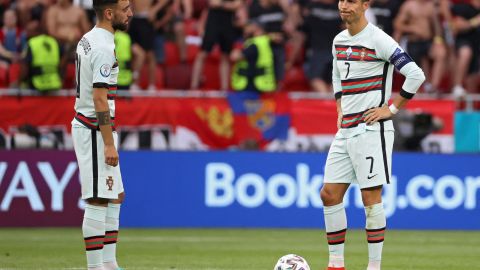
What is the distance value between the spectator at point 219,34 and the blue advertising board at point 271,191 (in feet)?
10.7

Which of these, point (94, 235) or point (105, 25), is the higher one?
point (105, 25)

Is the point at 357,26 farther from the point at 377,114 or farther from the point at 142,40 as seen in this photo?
the point at 142,40

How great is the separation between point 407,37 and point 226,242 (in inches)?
298

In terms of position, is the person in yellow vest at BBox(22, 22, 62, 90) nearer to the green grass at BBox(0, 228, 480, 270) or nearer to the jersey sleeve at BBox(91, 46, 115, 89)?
the green grass at BBox(0, 228, 480, 270)

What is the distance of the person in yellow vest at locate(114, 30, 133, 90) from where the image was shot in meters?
18.7

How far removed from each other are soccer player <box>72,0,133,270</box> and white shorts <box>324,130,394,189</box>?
1.96 m

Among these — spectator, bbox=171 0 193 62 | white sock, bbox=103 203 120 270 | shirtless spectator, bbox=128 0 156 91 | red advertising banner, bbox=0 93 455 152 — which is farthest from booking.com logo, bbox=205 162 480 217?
white sock, bbox=103 203 120 270

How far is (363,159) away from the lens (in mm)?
9891

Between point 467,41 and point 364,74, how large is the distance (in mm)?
11550

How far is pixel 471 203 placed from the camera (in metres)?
17.4

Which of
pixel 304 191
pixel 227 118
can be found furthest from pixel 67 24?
pixel 304 191

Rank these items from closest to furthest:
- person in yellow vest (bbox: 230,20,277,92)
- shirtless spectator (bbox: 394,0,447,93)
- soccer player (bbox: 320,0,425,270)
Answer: soccer player (bbox: 320,0,425,270)
person in yellow vest (bbox: 230,20,277,92)
shirtless spectator (bbox: 394,0,447,93)

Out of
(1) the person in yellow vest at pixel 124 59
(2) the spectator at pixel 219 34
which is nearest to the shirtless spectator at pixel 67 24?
(1) the person in yellow vest at pixel 124 59

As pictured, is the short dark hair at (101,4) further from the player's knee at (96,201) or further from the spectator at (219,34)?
the spectator at (219,34)
